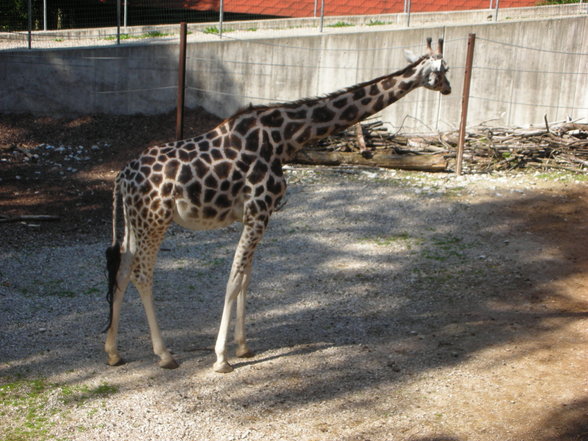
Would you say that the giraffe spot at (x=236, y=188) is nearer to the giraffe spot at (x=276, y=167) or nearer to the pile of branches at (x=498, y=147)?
the giraffe spot at (x=276, y=167)

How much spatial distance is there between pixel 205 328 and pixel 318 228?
365 cm

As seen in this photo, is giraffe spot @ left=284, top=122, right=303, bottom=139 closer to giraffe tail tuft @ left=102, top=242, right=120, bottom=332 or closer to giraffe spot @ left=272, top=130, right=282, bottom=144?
giraffe spot @ left=272, top=130, right=282, bottom=144

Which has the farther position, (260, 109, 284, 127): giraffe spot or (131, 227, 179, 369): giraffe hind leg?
(260, 109, 284, 127): giraffe spot

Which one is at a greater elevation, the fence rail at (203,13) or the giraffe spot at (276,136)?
the fence rail at (203,13)

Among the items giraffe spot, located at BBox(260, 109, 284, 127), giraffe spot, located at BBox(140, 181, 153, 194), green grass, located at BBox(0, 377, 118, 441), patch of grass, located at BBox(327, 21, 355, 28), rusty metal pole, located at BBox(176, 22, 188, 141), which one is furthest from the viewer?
patch of grass, located at BBox(327, 21, 355, 28)

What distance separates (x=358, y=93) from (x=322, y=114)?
0.44 m

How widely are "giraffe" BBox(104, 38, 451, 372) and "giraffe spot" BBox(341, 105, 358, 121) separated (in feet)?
0.79

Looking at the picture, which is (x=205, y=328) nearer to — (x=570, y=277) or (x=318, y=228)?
(x=318, y=228)

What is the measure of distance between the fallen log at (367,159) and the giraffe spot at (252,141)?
681cm

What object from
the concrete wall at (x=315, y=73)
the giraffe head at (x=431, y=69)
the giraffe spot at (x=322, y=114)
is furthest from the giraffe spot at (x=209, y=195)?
the concrete wall at (x=315, y=73)

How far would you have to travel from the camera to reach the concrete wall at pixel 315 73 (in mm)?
15555

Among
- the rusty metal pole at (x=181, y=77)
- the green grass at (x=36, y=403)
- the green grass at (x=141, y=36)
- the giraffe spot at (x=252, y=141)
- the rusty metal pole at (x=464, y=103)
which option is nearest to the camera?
the green grass at (x=36, y=403)

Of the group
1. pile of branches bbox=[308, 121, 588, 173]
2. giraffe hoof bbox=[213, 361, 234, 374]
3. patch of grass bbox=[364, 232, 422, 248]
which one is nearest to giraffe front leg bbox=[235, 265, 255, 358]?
giraffe hoof bbox=[213, 361, 234, 374]

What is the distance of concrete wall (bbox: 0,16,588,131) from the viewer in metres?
15.6
